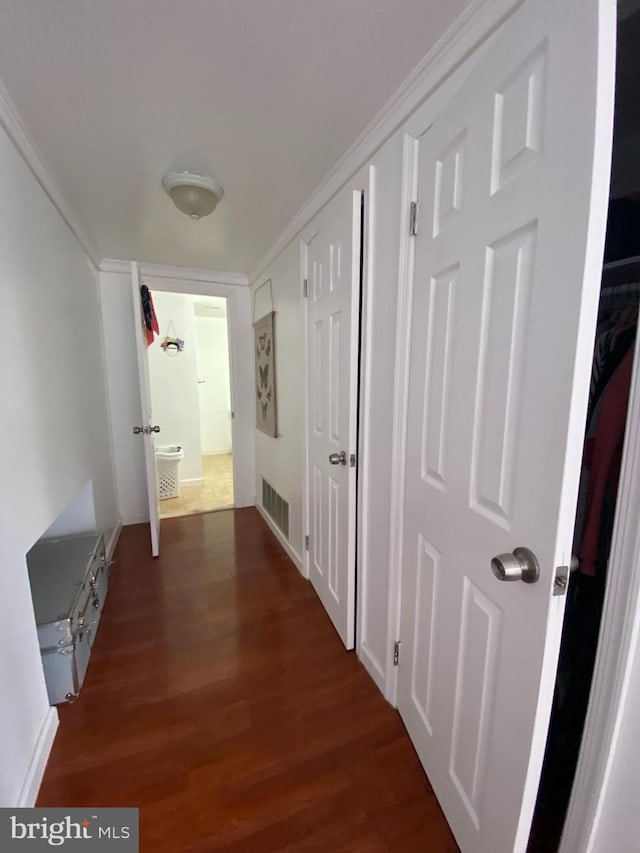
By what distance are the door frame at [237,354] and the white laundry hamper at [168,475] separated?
31.3 inches

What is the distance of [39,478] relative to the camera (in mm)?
1411

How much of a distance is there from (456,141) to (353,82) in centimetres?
48

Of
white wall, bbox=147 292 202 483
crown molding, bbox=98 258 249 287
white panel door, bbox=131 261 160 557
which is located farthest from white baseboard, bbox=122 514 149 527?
crown molding, bbox=98 258 249 287

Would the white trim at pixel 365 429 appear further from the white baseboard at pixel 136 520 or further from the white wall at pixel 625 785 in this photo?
the white baseboard at pixel 136 520

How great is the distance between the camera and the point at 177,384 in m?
4.27

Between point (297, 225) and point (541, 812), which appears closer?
point (541, 812)

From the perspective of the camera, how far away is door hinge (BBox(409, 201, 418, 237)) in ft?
3.68

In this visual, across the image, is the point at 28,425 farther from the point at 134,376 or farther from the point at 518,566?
the point at 134,376

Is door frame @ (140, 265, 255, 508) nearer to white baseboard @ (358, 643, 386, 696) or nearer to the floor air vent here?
the floor air vent

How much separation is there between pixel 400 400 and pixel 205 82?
1193mm

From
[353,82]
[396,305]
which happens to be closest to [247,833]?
[396,305]

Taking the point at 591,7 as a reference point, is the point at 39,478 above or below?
below

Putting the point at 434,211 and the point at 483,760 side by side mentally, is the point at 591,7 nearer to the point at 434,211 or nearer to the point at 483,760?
the point at 434,211

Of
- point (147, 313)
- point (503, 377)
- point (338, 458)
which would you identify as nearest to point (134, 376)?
point (147, 313)
